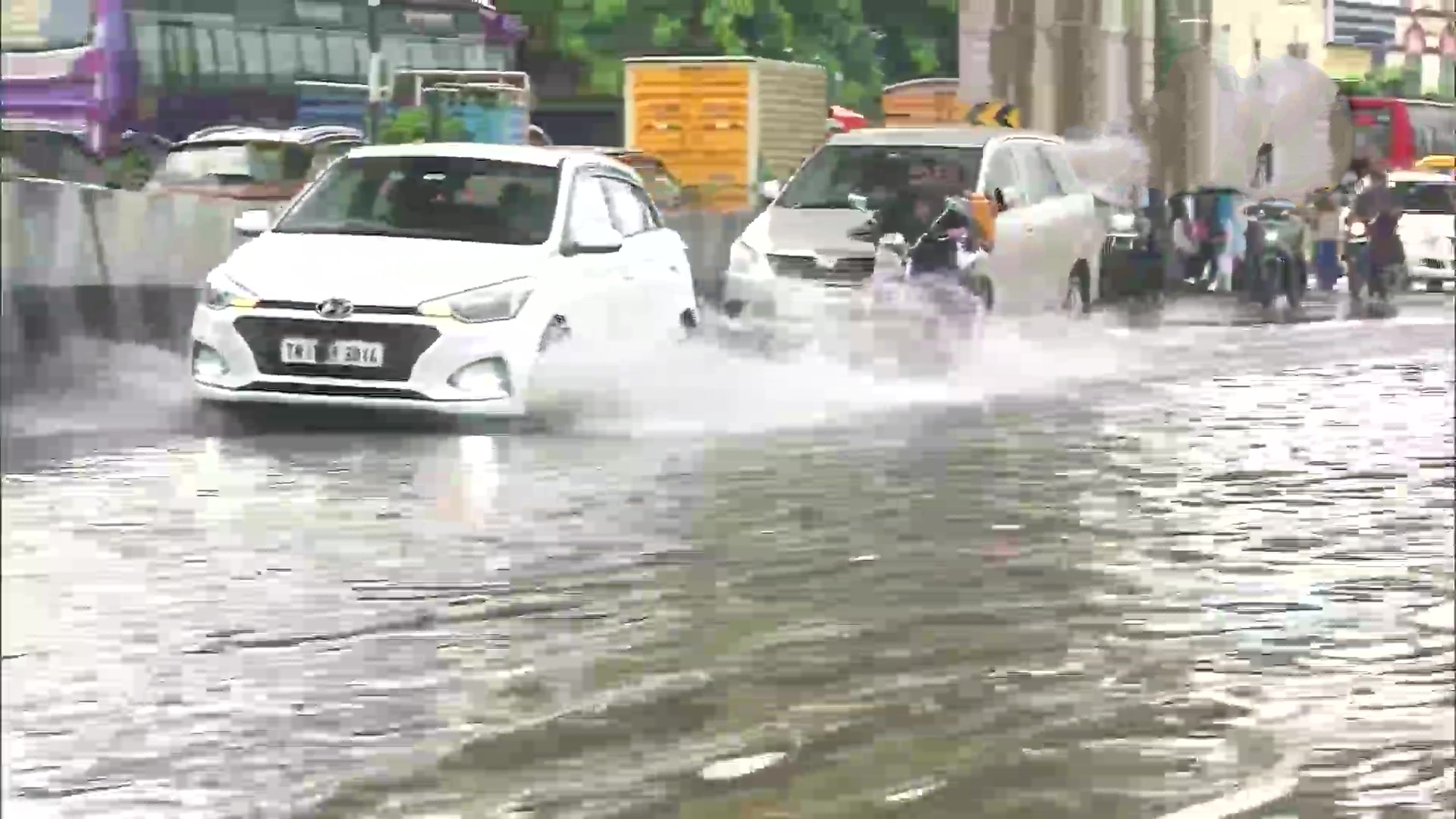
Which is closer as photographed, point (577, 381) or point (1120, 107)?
point (577, 381)

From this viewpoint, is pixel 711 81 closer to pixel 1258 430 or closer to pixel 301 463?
pixel 1258 430

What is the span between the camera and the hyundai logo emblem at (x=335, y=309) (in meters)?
12.3

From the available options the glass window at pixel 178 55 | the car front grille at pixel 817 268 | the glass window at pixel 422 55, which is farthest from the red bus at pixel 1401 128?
the car front grille at pixel 817 268

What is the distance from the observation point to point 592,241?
43.9 feet

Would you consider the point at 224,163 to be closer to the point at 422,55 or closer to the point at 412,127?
the point at 412,127

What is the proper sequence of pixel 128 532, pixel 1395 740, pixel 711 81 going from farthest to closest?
pixel 711 81 < pixel 128 532 < pixel 1395 740

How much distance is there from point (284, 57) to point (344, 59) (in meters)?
0.49

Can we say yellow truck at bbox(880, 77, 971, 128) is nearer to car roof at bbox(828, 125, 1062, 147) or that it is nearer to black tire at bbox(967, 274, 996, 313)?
car roof at bbox(828, 125, 1062, 147)

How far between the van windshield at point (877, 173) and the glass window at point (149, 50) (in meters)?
6.29

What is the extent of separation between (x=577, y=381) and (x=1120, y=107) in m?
17.4

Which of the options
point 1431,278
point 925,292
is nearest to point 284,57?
point 925,292

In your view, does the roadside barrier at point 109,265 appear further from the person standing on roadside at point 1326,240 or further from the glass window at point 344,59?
the person standing on roadside at point 1326,240

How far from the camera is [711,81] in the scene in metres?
28.9

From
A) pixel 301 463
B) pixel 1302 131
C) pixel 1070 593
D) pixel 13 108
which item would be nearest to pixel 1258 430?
pixel 301 463
